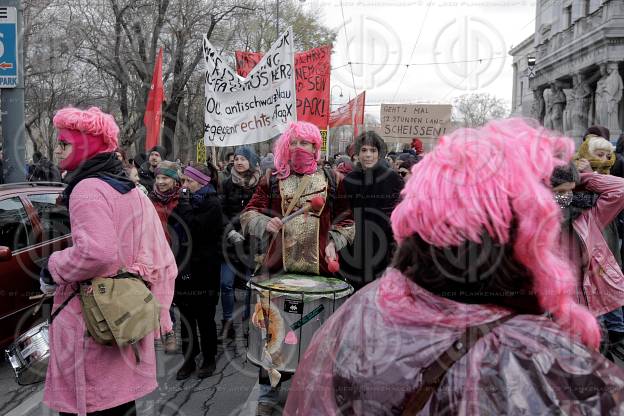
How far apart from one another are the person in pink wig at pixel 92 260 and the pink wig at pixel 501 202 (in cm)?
169

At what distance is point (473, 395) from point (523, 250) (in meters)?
0.31

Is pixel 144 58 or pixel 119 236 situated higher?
pixel 144 58

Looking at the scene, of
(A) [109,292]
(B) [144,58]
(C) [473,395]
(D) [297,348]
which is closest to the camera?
(C) [473,395]

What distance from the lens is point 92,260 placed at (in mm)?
2473

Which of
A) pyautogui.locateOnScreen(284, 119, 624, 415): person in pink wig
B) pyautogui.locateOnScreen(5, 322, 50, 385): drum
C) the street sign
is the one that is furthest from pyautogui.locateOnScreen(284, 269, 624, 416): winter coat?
the street sign

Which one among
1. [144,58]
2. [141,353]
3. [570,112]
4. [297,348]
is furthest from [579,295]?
[570,112]

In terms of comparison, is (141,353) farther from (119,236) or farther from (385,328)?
(385,328)

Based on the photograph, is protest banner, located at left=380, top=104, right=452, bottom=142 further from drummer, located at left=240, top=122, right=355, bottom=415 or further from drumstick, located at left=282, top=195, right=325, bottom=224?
drumstick, located at left=282, top=195, right=325, bottom=224

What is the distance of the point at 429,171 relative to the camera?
1234 mm

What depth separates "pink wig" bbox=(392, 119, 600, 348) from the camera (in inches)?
45.7

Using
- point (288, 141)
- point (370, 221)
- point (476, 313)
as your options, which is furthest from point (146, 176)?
point (476, 313)

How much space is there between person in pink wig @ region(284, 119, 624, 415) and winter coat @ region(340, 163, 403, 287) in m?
3.02

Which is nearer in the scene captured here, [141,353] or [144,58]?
[141,353]

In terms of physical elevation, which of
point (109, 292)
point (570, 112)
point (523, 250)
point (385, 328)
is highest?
point (570, 112)
